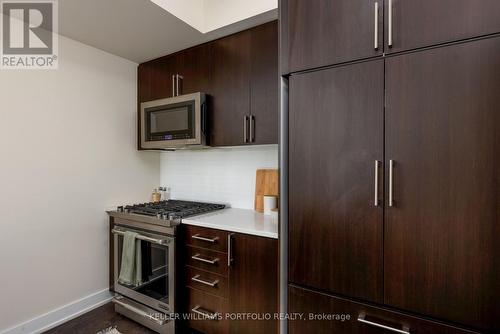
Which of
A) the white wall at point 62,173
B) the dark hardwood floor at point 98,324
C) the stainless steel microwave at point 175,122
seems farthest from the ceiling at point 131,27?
the dark hardwood floor at point 98,324

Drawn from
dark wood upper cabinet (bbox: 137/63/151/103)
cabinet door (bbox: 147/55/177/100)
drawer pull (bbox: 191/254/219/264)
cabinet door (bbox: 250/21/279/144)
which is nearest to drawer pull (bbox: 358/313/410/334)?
drawer pull (bbox: 191/254/219/264)

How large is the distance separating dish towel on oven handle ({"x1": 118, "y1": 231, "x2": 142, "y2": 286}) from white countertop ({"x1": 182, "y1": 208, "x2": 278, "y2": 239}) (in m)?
0.50

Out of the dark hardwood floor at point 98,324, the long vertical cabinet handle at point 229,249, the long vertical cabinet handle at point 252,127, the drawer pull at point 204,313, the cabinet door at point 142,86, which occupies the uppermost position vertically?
the cabinet door at point 142,86

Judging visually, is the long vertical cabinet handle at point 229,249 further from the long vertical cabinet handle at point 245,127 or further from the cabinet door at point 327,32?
the cabinet door at point 327,32

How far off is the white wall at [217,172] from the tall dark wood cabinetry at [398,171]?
953mm

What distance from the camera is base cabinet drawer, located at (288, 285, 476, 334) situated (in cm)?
110

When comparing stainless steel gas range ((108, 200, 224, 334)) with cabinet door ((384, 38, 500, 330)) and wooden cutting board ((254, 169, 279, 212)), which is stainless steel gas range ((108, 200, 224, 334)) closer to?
wooden cutting board ((254, 169, 279, 212))

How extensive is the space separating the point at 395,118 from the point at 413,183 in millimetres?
282

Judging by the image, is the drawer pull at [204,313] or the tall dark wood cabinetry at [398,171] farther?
the drawer pull at [204,313]

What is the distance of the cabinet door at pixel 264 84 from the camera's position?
187 cm

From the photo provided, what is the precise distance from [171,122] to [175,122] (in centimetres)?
5

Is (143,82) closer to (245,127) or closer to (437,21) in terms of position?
(245,127)

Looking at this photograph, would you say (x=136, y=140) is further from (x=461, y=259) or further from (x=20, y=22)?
(x=461, y=259)

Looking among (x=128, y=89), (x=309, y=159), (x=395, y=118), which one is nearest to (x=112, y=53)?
(x=128, y=89)
